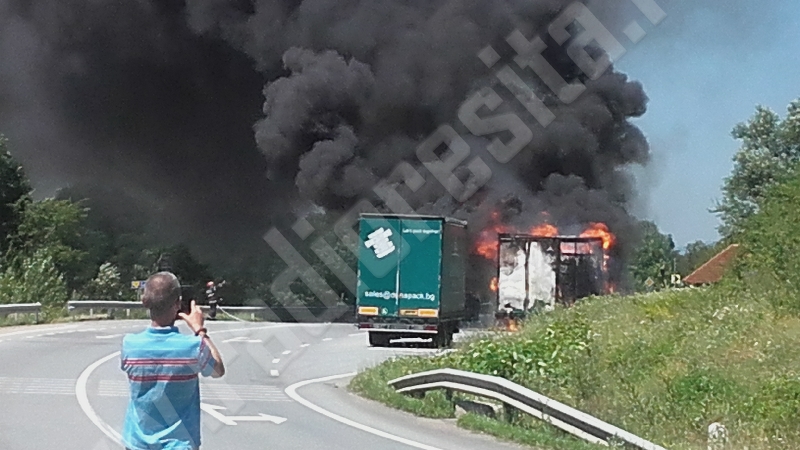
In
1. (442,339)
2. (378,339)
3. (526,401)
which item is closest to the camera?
(526,401)

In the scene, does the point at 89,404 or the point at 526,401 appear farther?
the point at 89,404

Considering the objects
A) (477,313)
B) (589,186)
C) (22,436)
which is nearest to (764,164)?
(589,186)

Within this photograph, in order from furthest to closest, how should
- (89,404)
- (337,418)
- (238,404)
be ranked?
(238,404)
(89,404)
(337,418)

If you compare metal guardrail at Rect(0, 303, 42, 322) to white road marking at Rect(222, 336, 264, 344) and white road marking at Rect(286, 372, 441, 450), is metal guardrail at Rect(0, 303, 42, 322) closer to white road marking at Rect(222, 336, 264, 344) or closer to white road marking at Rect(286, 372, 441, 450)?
white road marking at Rect(222, 336, 264, 344)

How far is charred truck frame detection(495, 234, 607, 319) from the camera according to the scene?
28.7 metres

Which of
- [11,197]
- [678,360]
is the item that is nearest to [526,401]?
[678,360]

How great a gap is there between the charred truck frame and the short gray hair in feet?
78.1

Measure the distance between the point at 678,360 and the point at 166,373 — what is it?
10765mm

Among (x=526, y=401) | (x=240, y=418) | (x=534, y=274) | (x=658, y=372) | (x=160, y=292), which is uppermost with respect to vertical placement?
(x=534, y=274)

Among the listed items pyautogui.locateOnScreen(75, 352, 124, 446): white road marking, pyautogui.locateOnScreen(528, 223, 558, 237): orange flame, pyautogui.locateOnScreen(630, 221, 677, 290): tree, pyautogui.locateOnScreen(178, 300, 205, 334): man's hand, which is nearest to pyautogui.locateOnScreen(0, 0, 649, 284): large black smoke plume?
pyautogui.locateOnScreen(528, 223, 558, 237): orange flame

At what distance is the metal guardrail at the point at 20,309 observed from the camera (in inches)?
1142

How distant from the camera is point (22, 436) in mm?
10047

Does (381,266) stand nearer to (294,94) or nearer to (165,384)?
(294,94)

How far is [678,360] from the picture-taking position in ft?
48.0
